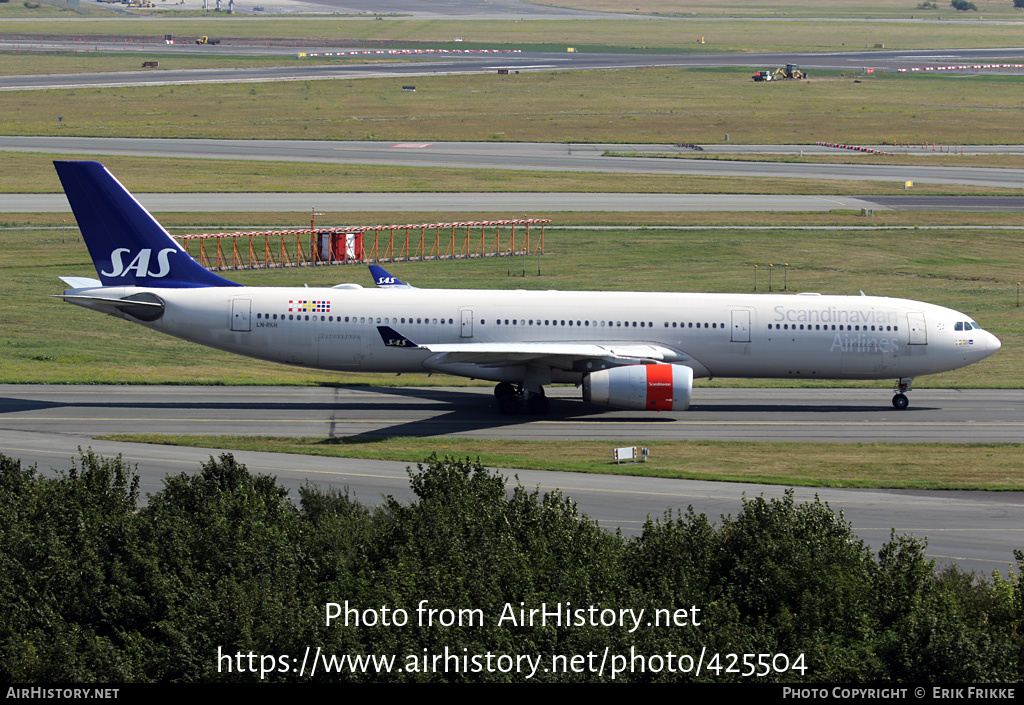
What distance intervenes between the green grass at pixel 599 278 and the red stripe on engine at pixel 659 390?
10149 millimetres

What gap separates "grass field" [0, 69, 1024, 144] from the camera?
12975 cm

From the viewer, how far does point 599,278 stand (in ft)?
230

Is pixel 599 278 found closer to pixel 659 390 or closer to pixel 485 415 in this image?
pixel 485 415

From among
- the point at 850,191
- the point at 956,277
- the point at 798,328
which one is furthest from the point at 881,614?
the point at 850,191

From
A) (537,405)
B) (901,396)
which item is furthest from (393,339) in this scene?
(901,396)

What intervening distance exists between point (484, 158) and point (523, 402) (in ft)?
233

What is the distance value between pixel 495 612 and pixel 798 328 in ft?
95.5

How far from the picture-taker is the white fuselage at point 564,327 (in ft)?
150

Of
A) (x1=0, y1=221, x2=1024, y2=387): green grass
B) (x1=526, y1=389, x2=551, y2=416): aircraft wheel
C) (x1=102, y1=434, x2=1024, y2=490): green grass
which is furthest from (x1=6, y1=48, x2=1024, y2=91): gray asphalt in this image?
(x1=102, y1=434, x2=1024, y2=490): green grass

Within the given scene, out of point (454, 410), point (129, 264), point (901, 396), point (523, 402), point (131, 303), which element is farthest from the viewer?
point (901, 396)

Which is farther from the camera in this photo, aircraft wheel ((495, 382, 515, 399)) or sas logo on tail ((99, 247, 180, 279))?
sas logo on tail ((99, 247, 180, 279))

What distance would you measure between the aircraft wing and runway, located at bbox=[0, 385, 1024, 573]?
2331 mm

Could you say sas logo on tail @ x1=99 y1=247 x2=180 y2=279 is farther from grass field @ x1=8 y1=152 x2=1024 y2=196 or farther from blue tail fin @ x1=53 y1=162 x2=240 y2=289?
grass field @ x1=8 y1=152 x2=1024 y2=196

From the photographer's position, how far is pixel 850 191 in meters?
103
